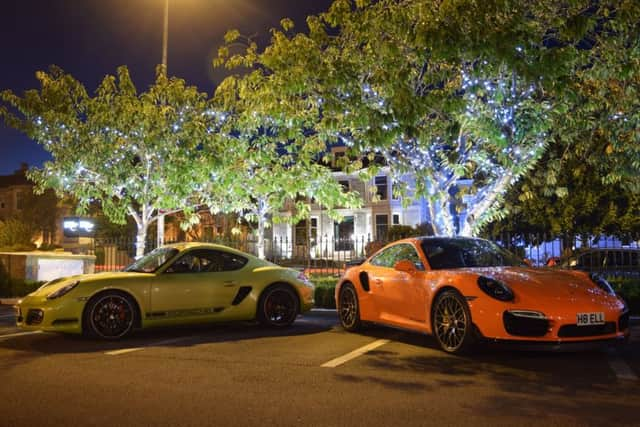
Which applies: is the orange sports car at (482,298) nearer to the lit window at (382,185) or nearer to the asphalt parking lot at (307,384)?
the asphalt parking lot at (307,384)

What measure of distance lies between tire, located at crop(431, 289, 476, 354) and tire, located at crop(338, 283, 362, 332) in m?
1.93

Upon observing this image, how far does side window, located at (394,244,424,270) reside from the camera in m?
8.23

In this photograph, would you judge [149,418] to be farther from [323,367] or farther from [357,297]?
[357,297]

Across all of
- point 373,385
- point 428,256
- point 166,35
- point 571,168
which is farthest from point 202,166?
point 571,168

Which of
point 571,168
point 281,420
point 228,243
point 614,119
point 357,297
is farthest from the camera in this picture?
point 571,168

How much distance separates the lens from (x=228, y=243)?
2062 centimetres

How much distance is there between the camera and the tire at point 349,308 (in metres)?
9.34

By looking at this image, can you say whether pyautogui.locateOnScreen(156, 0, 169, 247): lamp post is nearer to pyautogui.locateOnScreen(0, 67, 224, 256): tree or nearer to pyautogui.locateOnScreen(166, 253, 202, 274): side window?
pyautogui.locateOnScreen(0, 67, 224, 256): tree

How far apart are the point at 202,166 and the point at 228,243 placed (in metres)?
5.91

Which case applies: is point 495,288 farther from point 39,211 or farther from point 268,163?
point 39,211

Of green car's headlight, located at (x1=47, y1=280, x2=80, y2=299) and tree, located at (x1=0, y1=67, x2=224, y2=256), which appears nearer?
green car's headlight, located at (x1=47, y1=280, x2=80, y2=299)

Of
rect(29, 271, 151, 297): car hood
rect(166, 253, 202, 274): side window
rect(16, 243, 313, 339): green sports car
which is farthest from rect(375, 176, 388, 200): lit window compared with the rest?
rect(29, 271, 151, 297): car hood

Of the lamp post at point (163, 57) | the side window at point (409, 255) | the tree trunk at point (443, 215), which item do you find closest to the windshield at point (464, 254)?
the side window at point (409, 255)

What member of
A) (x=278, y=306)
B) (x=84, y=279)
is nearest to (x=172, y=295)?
(x=84, y=279)
